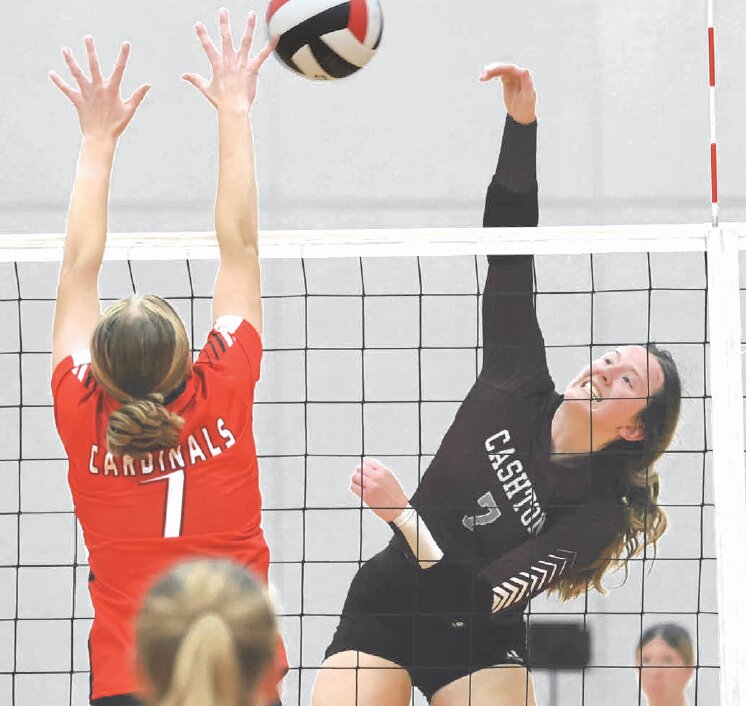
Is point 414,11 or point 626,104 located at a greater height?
point 414,11

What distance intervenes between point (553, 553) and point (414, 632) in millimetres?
409

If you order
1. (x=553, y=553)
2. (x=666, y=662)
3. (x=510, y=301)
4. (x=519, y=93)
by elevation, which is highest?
(x=519, y=93)

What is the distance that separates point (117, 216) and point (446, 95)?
4.99 feet

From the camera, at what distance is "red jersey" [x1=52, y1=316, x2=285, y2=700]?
218 centimetres

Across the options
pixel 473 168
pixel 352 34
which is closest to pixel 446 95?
pixel 473 168

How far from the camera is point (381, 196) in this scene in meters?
5.58

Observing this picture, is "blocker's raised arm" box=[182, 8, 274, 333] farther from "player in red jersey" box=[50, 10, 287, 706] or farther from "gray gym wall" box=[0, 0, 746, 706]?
"gray gym wall" box=[0, 0, 746, 706]

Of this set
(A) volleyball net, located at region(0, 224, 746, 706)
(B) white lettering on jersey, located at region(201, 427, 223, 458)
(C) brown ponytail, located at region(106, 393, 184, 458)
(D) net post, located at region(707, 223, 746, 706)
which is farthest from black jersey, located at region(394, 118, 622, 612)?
(A) volleyball net, located at region(0, 224, 746, 706)

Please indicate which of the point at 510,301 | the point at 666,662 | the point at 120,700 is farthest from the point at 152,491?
the point at 666,662

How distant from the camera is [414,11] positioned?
5.60m

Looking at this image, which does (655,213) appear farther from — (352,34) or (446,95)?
(352,34)

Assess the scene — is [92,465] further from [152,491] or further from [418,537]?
[418,537]

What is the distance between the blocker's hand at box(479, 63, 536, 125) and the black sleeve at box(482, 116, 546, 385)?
18 cm

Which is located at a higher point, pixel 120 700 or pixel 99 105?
pixel 99 105
